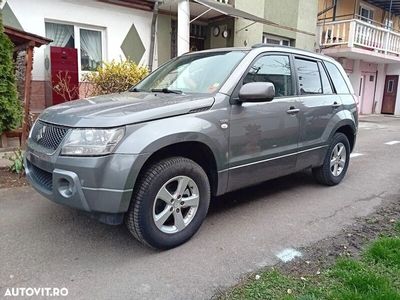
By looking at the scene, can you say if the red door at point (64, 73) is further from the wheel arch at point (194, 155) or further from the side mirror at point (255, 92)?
the side mirror at point (255, 92)

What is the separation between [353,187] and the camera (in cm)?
528

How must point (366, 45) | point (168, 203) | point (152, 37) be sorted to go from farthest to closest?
point (366, 45), point (152, 37), point (168, 203)

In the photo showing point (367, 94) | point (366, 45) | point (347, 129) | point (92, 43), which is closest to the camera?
point (347, 129)

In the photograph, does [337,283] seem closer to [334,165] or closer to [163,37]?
[334,165]

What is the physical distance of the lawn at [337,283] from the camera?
2545mm

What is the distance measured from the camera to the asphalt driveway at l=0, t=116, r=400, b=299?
8.89 ft

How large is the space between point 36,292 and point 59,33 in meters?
7.70

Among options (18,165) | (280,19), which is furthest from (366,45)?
(18,165)

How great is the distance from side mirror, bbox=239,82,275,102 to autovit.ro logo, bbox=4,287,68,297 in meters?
2.27

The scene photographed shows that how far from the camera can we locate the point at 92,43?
9.40 metres

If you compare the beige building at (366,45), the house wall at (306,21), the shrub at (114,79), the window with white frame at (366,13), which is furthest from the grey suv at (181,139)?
the window with white frame at (366,13)

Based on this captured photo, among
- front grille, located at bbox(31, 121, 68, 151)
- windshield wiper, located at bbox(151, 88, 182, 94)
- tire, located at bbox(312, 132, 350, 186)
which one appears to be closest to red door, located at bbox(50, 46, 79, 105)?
windshield wiper, located at bbox(151, 88, 182, 94)

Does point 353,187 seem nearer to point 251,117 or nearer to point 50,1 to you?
point 251,117

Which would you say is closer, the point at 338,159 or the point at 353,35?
the point at 338,159
